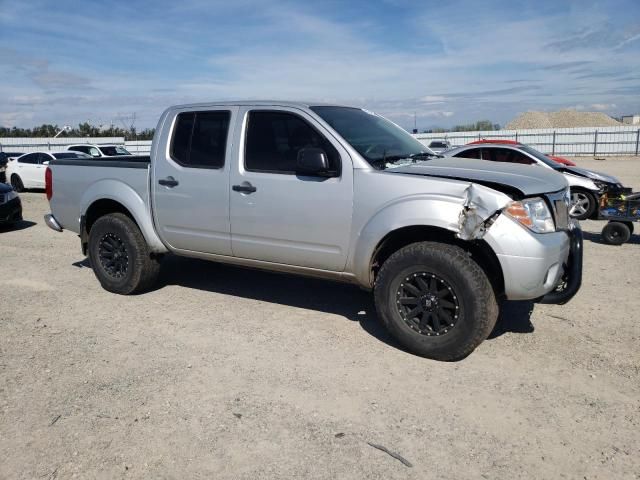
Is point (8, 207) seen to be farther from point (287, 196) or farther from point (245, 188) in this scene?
point (287, 196)

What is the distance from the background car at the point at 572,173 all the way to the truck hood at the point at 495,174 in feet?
19.9

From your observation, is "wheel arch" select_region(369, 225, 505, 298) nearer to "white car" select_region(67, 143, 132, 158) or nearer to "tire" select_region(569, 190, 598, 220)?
"tire" select_region(569, 190, 598, 220)

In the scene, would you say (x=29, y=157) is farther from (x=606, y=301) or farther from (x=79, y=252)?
(x=606, y=301)

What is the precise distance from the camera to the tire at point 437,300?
393 centimetres

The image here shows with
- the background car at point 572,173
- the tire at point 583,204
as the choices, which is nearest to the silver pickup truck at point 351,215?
the background car at point 572,173

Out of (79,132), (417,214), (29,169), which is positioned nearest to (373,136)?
(417,214)

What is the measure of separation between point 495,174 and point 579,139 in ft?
122

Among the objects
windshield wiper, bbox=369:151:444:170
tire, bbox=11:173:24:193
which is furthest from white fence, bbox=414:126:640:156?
windshield wiper, bbox=369:151:444:170

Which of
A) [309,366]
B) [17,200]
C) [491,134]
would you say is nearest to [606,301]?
[309,366]

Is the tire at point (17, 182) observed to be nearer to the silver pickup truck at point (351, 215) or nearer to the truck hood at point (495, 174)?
the silver pickup truck at point (351, 215)

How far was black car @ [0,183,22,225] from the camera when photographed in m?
10.4

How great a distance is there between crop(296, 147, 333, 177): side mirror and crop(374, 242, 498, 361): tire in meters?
0.89

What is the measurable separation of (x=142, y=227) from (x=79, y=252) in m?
3.35

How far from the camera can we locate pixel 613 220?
8500mm
